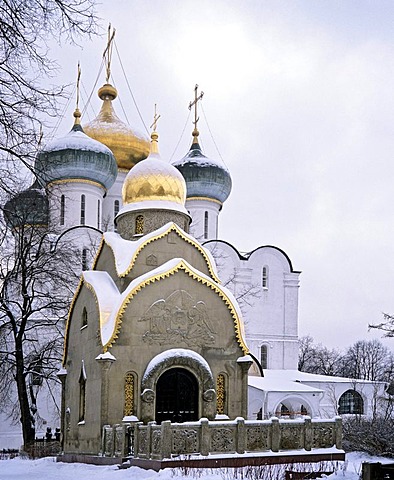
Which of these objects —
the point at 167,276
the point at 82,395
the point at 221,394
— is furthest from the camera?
the point at 82,395

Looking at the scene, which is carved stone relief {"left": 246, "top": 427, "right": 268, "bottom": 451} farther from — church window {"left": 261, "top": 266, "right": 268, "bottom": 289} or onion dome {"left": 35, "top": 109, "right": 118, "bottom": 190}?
church window {"left": 261, "top": 266, "right": 268, "bottom": 289}

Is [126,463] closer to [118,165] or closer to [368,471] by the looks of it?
[368,471]

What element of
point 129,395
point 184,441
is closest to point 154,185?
point 129,395

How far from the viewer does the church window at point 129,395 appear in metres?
18.3

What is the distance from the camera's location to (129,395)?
18406 millimetres

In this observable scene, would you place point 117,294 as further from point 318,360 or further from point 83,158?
point 318,360

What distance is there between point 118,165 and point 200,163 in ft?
13.3

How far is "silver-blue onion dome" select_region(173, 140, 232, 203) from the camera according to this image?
38.1 m

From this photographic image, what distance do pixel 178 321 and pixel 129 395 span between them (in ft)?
7.13

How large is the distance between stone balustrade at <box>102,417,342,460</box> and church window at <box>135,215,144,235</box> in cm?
593

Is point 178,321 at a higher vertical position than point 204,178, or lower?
lower

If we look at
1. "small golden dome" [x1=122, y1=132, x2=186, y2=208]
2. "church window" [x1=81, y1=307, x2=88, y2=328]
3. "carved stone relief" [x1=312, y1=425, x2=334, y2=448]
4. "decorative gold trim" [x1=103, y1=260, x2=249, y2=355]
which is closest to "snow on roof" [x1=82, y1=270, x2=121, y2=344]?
"decorative gold trim" [x1=103, y1=260, x2=249, y2=355]

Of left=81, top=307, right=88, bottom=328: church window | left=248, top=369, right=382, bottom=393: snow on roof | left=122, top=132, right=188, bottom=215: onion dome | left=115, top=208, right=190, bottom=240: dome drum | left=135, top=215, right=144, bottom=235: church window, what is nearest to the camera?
left=81, top=307, right=88, bottom=328: church window

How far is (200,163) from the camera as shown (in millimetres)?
38312
